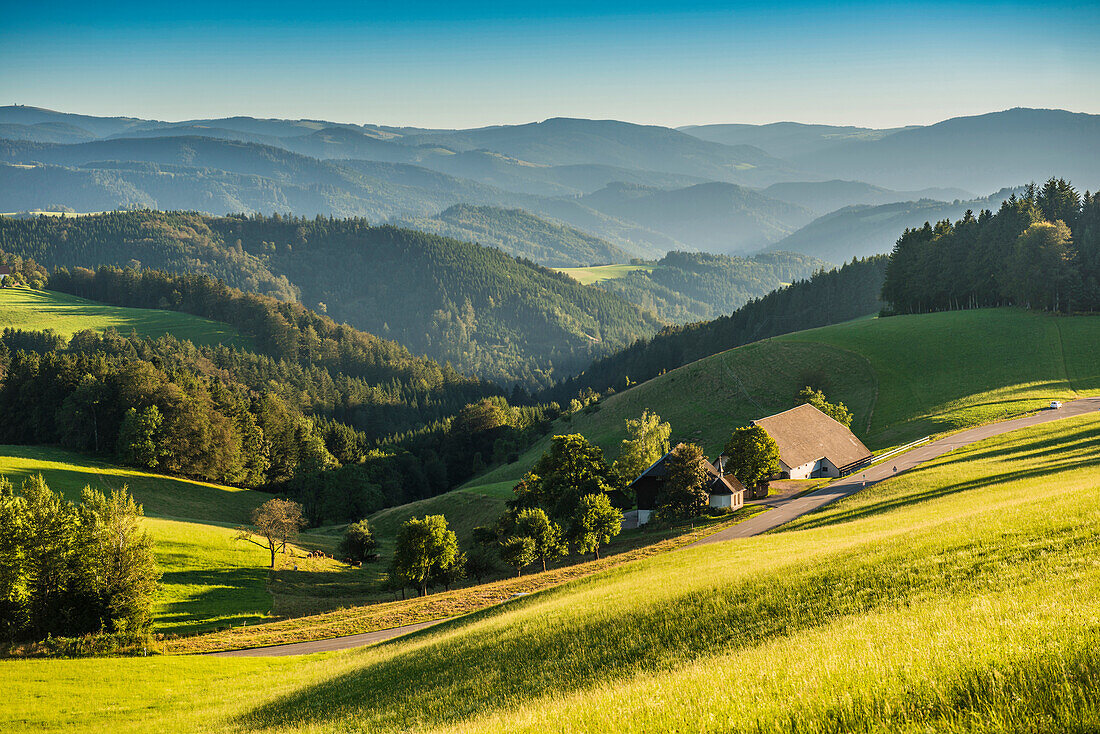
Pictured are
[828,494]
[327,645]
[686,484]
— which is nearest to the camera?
[327,645]

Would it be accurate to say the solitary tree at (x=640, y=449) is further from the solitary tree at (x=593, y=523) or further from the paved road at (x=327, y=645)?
the paved road at (x=327, y=645)

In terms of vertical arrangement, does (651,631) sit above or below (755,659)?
below

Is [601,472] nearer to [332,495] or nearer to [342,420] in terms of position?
[332,495]

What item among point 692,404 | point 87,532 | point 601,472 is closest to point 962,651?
point 87,532

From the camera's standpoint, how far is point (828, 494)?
6131 centimetres

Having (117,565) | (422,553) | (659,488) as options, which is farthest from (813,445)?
(117,565)

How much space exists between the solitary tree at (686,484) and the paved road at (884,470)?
755 centimetres

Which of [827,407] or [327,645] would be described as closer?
[327,645]

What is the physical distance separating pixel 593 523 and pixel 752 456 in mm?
18592

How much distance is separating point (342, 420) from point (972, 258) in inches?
6596

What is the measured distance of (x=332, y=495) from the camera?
365 feet

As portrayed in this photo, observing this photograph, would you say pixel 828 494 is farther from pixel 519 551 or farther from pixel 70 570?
pixel 70 570

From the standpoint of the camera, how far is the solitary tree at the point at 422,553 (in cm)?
6006

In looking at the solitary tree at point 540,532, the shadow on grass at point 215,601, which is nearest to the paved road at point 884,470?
the solitary tree at point 540,532
